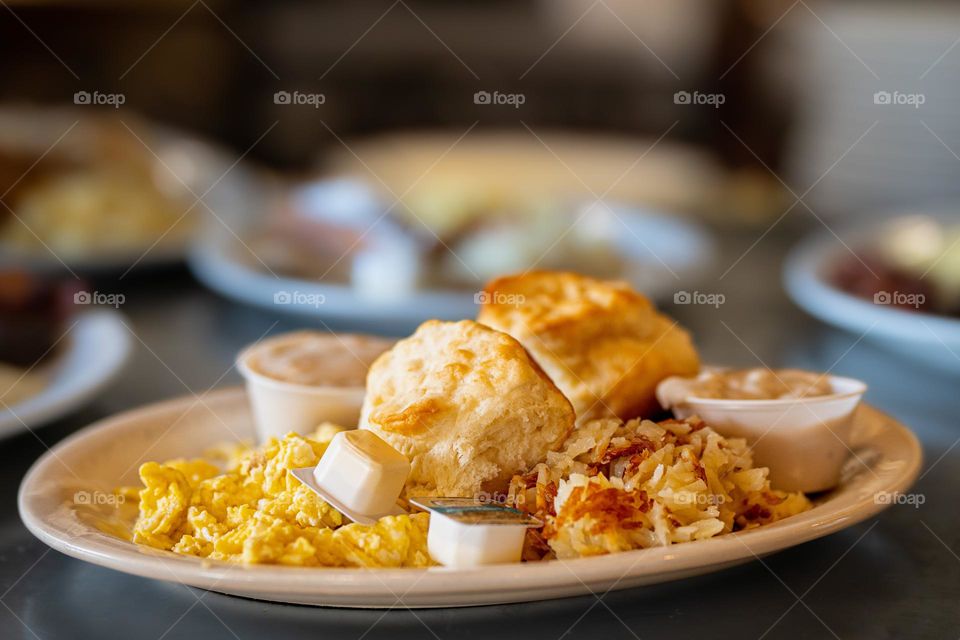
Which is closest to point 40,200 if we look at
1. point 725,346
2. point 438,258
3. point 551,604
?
point 438,258

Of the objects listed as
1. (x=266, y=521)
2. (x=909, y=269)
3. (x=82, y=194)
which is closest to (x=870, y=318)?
(x=909, y=269)

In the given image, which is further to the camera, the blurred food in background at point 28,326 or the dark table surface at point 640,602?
the blurred food in background at point 28,326

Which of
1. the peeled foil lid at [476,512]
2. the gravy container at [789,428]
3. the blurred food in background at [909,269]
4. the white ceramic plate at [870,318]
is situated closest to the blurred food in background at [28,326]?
the peeled foil lid at [476,512]

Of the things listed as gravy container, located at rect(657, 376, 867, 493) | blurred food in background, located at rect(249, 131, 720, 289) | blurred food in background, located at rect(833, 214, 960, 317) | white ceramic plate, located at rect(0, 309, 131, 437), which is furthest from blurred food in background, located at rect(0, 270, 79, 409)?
blurred food in background, located at rect(833, 214, 960, 317)

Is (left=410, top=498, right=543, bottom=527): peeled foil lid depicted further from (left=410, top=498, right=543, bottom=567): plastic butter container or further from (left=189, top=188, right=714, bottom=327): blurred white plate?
(left=189, top=188, right=714, bottom=327): blurred white plate

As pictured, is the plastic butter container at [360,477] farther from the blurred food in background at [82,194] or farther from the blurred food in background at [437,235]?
the blurred food in background at [82,194]

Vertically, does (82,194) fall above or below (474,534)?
above

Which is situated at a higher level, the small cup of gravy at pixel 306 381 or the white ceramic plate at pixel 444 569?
the small cup of gravy at pixel 306 381

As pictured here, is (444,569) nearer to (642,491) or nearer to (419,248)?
(642,491)
